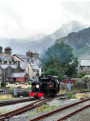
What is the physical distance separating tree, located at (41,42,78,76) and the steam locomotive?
28783 millimetres

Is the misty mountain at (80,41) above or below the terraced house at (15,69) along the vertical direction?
above

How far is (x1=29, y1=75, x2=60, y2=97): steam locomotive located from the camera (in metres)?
17.3

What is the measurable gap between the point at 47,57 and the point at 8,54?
27.6 metres

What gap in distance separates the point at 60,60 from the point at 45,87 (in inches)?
1195

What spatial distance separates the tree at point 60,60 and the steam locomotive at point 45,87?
2878 centimetres

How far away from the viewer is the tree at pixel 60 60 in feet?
155

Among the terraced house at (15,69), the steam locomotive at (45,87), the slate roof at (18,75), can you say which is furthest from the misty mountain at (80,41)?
the steam locomotive at (45,87)

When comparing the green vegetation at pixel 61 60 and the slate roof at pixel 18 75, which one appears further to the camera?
the slate roof at pixel 18 75

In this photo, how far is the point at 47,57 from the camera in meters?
48.2

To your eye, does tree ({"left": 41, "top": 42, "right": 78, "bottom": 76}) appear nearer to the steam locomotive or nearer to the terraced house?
the terraced house

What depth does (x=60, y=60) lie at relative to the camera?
47.5m

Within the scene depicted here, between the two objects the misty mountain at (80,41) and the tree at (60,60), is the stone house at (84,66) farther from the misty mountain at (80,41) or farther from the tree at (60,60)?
the misty mountain at (80,41)

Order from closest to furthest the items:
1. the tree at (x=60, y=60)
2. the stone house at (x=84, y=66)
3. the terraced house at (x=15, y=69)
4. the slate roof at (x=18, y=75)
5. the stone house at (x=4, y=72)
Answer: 1. the tree at (x=60, y=60)
2. the slate roof at (x=18, y=75)
3. the terraced house at (x=15, y=69)
4. the stone house at (x=4, y=72)
5. the stone house at (x=84, y=66)

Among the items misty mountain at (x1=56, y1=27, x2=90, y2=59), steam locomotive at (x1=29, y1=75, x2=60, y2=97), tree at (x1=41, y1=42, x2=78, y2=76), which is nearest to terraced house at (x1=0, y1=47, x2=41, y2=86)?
tree at (x1=41, y1=42, x2=78, y2=76)
